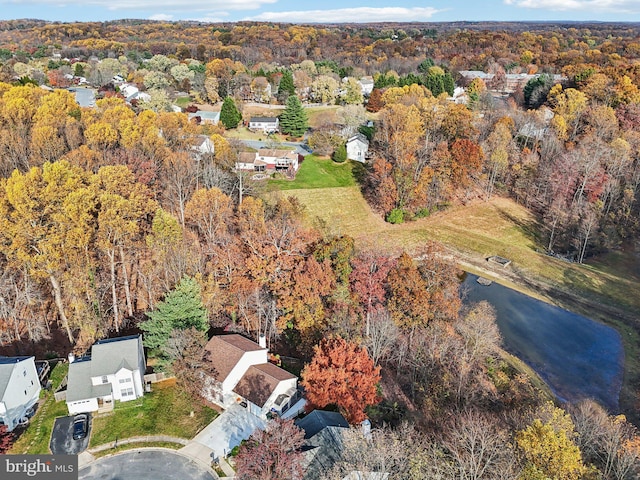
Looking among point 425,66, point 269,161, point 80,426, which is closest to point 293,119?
point 269,161

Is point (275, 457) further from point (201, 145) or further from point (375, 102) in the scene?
point (375, 102)

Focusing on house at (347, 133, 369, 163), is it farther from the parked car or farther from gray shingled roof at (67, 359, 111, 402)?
the parked car

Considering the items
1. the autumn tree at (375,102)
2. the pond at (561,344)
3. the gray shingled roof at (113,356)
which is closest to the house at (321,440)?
the gray shingled roof at (113,356)

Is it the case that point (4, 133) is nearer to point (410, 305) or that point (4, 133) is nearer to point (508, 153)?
point (410, 305)

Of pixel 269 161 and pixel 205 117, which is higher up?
pixel 205 117

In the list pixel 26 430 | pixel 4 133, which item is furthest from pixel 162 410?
pixel 4 133

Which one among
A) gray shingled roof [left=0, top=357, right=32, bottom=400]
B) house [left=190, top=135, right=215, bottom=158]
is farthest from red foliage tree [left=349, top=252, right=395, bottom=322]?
house [left=190, top=135, right=215, bottom=158]
